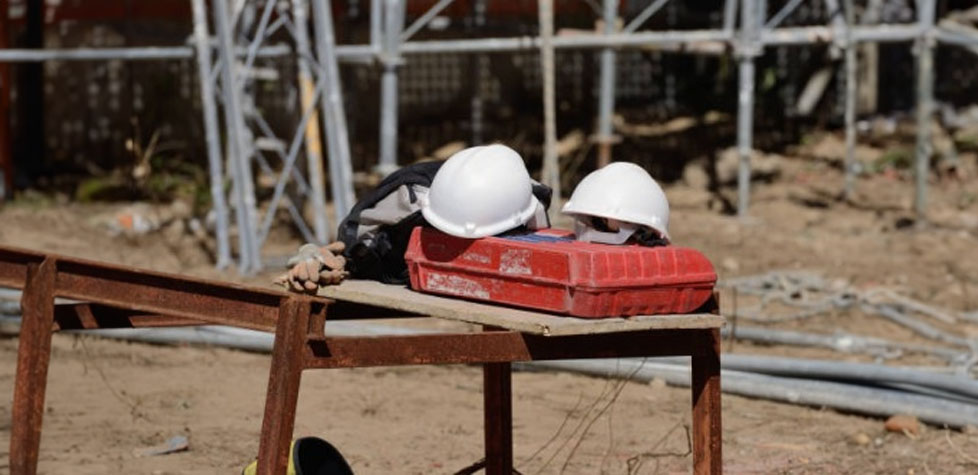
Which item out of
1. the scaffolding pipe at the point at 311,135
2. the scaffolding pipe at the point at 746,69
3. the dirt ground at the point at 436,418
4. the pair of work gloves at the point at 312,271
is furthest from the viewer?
the scaffolding pipe at the point at 746,69

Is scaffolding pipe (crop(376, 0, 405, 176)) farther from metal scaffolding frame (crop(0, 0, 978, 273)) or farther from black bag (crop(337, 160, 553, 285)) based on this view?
black bag (crop(337, 160, 553, 285))

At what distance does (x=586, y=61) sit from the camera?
17.8 meters

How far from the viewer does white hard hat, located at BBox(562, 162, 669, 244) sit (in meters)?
4.84

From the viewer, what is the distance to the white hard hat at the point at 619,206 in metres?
4.84

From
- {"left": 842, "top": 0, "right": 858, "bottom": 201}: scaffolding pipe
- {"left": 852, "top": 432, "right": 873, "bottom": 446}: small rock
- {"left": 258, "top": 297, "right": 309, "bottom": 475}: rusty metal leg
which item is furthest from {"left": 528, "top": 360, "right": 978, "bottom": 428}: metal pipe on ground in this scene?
{"left": 842, "top": 0, "right": 858, "bottom": 201}: scaffolding pipe

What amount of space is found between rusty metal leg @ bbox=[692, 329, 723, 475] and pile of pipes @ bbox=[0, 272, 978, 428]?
2.64m

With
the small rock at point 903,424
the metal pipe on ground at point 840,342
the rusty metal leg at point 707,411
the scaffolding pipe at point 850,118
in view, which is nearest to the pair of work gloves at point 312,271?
the rusty metal leg at point 707,411

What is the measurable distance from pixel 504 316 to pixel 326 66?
23.4ft

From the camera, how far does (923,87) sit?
12.5 metres

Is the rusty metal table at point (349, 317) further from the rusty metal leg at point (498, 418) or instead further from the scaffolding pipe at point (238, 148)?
the scaffolding pipe at point (238, 148)

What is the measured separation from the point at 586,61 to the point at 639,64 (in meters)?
0.67

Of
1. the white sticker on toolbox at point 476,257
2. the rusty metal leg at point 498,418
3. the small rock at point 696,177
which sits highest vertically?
the white sticker on toolbox at point 476,257

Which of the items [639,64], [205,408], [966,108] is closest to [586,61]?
[639,64]

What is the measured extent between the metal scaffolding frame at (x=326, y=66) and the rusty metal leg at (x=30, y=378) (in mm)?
5840
